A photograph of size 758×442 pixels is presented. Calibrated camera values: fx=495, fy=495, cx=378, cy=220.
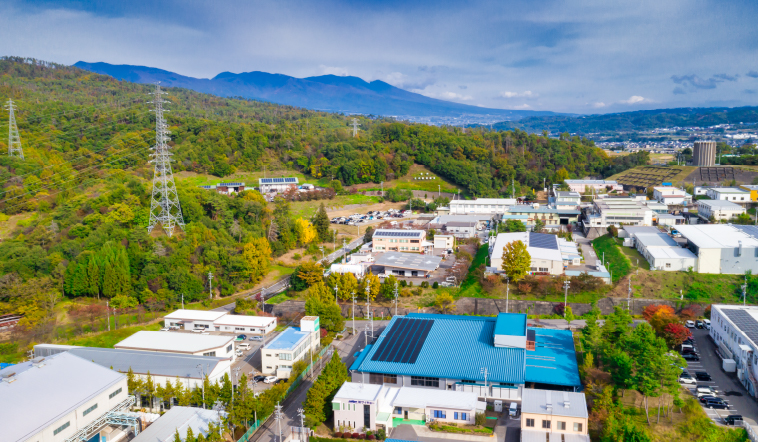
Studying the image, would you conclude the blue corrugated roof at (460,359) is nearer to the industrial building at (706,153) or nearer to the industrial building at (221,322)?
the industrial building at (221,322)

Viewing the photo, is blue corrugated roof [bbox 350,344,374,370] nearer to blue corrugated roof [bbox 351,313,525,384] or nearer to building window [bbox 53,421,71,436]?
blue corrugated roof [bbox 351,313,525,384]

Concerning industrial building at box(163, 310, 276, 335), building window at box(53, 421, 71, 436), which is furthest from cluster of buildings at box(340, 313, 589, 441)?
building window at box(53, 421, 71, 436)

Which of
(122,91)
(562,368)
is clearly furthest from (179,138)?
(562,368)

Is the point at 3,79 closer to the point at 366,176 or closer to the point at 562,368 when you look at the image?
the point at 366,176

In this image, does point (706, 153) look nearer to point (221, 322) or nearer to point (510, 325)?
point (510, 325)

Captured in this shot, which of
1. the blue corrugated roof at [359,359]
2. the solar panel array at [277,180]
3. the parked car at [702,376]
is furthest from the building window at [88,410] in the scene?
the solar panel array at [277,180]

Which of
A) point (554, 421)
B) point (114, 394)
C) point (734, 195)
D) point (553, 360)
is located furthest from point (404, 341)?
point (734, 195)
